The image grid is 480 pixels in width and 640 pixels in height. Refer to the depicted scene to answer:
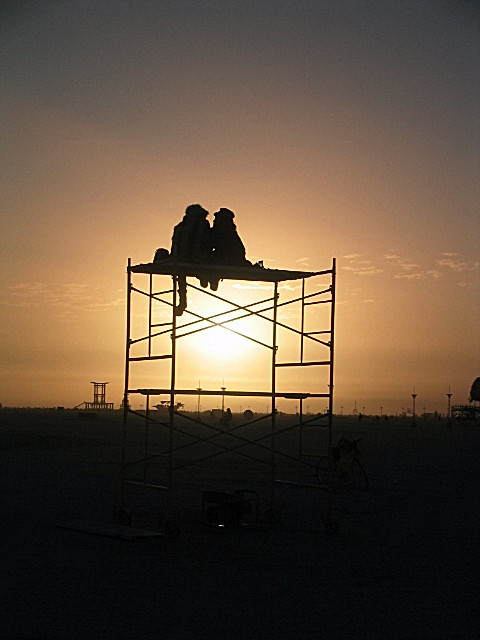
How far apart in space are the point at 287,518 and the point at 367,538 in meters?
3.10

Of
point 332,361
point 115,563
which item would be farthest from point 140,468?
point 115,563

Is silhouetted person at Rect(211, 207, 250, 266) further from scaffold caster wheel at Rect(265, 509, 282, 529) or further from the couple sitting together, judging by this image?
scaffold caster wheel at Rect(265, 509, 282, 529)

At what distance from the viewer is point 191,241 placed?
17.5 m

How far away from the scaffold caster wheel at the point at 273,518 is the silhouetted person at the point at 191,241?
14.0ft

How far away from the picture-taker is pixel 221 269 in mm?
17422

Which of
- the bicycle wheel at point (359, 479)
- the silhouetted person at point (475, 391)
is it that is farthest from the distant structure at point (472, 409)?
the bicycle wheel at point (359, 479)

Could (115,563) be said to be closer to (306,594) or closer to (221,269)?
(306,594)

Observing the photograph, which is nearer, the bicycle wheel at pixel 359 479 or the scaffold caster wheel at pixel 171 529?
the scaffold caster wheel at pixel 171 529

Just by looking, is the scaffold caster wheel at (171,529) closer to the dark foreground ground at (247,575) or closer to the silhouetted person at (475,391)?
the dark foreground ground at (247,575)

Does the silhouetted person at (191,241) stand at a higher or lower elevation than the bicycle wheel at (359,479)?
higher

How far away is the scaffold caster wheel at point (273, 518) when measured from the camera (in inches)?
738

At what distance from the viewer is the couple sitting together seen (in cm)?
1747

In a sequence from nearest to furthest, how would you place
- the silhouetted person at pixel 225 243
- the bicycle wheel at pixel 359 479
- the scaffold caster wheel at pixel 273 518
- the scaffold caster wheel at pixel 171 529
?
the scaffold caster wheel at pixel 171 529, the silhouetted person at pixel 225 243, the scaffold caster wheel at pixel 273 518, the bicycle wheel at pixel 359 479

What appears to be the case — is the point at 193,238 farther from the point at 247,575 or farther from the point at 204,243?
the point at 247,575
